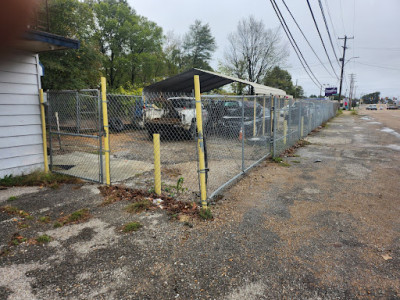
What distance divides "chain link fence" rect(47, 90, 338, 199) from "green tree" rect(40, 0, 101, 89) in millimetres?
3651

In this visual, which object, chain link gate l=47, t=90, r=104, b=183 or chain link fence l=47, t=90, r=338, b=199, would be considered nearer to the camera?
chain link gate l=47, t=90, r=104, b=183

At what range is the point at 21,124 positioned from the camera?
5559 mm

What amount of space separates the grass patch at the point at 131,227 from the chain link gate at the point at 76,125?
1.93 meters

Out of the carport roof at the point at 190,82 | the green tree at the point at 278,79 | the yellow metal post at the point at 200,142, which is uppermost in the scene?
the green tree at the point at 278,79

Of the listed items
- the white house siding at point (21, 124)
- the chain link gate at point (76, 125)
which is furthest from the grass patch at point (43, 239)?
the white house siding at point (21, 124)

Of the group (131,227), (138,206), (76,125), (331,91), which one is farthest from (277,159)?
(331,91)

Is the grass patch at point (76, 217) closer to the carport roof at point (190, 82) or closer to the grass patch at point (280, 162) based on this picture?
the grass patch at point (280, 162)

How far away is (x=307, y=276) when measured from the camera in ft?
9.24

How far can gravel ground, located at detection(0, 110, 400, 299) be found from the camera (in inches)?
104

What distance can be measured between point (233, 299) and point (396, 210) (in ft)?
11.4

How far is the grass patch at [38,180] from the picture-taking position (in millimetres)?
5316

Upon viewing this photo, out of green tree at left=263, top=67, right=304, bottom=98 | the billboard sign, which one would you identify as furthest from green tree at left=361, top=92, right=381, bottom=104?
the billboard sign

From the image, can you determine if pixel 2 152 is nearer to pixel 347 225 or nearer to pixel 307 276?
pixel 307 276

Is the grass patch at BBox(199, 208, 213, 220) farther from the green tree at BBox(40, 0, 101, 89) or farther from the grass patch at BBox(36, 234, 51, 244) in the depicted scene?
the green tree at BBox(40, 0, 101, 89)
